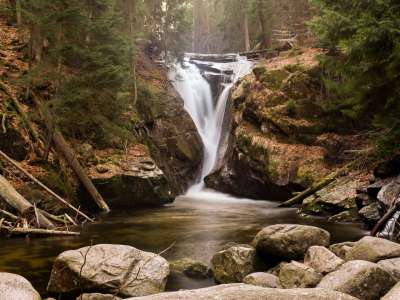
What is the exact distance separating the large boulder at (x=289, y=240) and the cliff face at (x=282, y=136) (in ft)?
32.4

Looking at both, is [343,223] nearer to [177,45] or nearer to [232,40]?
[177,45]

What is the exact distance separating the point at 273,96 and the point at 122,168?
27.9 ft

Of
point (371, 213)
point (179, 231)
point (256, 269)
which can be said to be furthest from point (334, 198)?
point (256, 269)

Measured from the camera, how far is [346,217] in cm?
1314

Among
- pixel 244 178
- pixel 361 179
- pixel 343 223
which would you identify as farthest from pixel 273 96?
pixel 343 223

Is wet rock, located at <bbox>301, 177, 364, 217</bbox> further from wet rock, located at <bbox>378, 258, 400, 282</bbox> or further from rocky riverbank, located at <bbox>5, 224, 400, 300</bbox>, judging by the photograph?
wet rock, located at <bbox>378, 258, 400, 282</bbox>

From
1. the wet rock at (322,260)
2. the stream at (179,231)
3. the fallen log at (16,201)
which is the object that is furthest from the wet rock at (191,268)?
the fallen log at (16,201)

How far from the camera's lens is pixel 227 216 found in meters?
15.4

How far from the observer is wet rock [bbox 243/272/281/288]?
676 cm

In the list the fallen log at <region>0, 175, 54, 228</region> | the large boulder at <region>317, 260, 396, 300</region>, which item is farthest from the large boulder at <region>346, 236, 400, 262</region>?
the fallen log at <region>0, 175, 54, 228</region>

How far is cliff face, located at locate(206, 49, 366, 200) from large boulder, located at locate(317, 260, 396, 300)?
12.3 metres

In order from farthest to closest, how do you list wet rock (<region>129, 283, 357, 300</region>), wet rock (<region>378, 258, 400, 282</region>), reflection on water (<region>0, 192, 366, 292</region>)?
reflection on water (<region>0, 192, 366, 292</region>) < wet rock (<region>378, 258, 400, 282</region>) < wet rock (<region>129, 283, 357, 300</region>)

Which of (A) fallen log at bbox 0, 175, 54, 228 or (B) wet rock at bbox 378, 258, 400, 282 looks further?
(A) fallen log at bbox 0, 175, 54, 228

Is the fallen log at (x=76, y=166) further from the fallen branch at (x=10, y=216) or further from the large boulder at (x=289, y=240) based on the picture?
the large boulder at (x=289, y=240)
